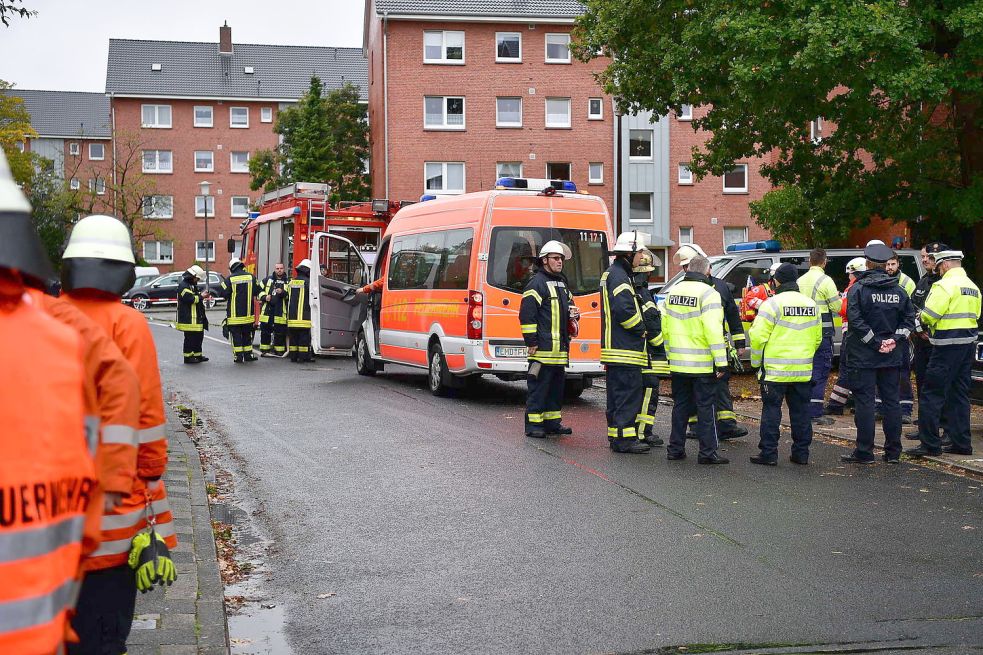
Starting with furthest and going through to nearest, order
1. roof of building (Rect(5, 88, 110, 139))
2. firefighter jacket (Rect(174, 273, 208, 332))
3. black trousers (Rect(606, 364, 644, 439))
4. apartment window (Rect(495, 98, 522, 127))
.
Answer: roof of building (Rect(5, 88, 110, 139)) < apartment window (Rect(495, 98, 522, 127)) < firefighter jacket (Rect(174, 273, 208, 332)) < black trousers (Rect(606, 364, 644, 439))

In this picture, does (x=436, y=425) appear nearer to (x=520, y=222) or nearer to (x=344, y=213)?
(x=520, y=222)

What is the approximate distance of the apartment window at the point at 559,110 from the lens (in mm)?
47844

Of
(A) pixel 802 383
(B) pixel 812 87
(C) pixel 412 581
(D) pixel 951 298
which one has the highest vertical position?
(B) pixel 812 87

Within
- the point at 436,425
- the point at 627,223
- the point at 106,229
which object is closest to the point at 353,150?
the point at 627,223

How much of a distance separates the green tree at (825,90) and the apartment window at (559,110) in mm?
24669

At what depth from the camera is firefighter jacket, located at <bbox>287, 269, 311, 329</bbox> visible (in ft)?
68.2

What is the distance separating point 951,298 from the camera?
10.3 meters

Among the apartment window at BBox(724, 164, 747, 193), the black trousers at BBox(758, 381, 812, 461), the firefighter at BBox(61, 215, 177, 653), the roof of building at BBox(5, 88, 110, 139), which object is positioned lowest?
the black trousers at BBox(758, 381, 812, 461)

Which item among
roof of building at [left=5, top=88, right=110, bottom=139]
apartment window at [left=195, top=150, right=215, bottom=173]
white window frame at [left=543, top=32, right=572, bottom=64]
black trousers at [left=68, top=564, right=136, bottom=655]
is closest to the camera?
black trousers at [left=68, top=564, right=136, bottom=655]

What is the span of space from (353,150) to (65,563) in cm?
4827

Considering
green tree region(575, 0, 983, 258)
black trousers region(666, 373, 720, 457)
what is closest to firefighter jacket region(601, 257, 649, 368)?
black trousers region(666, 373, 720, 457)

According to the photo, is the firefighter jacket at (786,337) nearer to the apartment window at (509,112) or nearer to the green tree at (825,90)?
the green tree at (825,90)

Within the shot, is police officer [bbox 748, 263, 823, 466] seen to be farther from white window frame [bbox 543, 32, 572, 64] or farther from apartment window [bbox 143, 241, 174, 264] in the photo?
apartment window [bbox 143, 241, 174, 264]

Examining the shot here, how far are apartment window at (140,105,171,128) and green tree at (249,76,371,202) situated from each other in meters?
21.7
